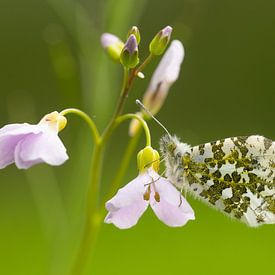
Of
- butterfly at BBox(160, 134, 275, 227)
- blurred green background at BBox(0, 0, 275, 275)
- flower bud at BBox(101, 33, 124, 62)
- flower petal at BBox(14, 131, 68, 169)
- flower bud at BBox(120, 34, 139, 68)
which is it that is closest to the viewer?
flower petal at BBox(14, 131, 68, 169)

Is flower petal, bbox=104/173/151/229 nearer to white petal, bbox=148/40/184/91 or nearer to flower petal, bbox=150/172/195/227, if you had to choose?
flower petal, bbox=150/172/195/227

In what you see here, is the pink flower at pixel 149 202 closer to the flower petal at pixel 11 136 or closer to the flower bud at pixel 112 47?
the flower petal at pixel 11 136

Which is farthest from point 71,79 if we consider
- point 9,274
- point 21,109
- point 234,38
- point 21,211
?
point 234,38

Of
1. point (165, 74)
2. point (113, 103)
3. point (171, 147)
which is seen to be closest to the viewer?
point (171, 147)

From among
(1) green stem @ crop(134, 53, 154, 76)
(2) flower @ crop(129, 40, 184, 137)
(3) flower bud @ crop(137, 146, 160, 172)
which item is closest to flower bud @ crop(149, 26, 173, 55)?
(1) green stem @ crop(134, 53, 154, 76)

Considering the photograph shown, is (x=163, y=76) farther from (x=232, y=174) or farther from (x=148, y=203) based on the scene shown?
(x=148, y=203)

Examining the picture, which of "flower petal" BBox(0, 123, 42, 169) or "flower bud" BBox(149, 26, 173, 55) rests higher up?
"flower bud" BBox(149, 26, 173, 55)

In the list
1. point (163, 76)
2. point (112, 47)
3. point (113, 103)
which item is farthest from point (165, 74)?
point (113, 103)
